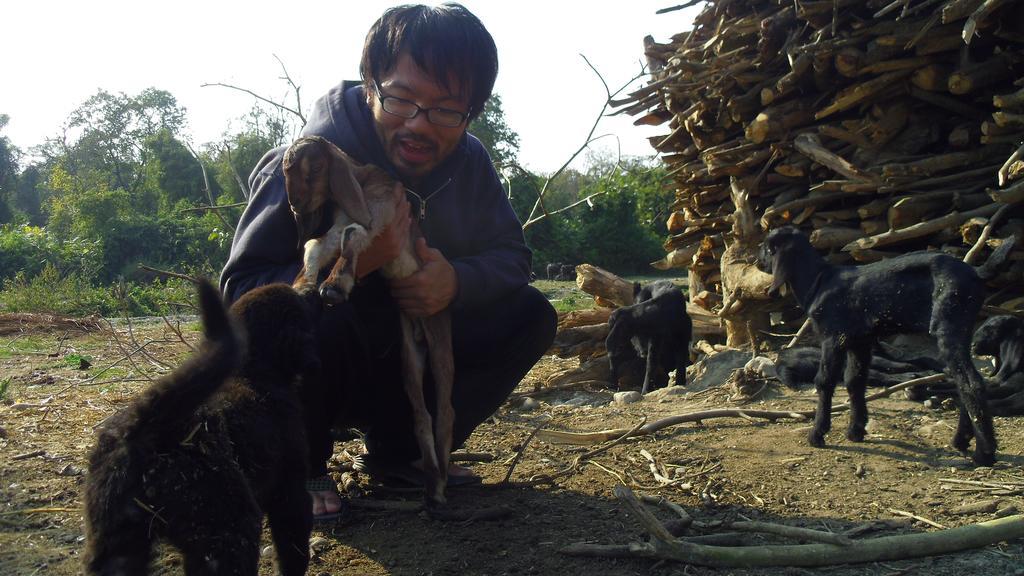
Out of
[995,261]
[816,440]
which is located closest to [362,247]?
[816,440]

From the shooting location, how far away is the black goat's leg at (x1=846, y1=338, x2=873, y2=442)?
164 inches

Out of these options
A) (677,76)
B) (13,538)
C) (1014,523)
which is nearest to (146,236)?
A: (677,76)

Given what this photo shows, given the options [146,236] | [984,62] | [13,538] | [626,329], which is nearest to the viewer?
[13,538]

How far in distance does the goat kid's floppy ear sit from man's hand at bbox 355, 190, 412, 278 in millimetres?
106

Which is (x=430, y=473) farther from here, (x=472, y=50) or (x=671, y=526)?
(x=472, y=50)

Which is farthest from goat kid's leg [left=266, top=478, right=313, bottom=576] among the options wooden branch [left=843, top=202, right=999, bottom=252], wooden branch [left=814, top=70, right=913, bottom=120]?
wooden branch [left=814, top=70, right=913, bottom=120]

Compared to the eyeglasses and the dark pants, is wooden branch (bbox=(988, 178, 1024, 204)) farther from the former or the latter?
the eyeglasses

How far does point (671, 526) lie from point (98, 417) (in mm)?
3686

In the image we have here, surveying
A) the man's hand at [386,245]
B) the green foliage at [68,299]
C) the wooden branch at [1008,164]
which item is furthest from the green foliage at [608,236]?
the man's hand at [386,245]

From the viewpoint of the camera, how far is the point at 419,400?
125 inches

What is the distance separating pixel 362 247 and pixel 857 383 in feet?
9.69

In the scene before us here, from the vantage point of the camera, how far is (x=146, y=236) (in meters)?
26.6

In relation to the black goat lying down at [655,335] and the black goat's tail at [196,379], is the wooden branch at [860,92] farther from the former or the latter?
the black goat's tail at [196,379]

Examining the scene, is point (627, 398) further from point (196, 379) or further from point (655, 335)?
point (196, 379)
